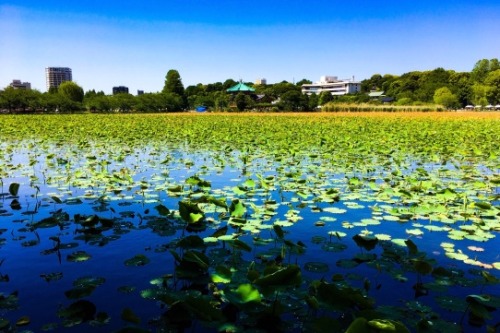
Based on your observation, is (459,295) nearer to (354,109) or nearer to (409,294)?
(409,294)

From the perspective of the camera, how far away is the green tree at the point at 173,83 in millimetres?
69500

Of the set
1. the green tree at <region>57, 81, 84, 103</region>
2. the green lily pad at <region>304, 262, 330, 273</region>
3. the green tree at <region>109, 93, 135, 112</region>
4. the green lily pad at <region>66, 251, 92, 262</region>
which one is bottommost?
the green lily pad at <region>304, 262, 330, 273</region>

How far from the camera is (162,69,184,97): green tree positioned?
69.5m

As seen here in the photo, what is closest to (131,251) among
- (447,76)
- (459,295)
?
(459,295)

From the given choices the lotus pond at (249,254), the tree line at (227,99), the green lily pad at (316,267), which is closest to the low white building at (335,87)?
the tree line at (227,99)

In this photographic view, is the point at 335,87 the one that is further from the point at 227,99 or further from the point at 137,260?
the point at 137,260

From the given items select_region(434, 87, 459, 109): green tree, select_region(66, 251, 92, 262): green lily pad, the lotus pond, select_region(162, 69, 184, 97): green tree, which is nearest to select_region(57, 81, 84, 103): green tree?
select_region(162, 69, 184, 97): green tree

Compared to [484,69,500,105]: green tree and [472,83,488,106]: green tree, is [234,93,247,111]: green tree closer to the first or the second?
[472,83,488,106]: green tree

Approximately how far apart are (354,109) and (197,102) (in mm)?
31377

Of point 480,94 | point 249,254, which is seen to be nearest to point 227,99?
point 480,94

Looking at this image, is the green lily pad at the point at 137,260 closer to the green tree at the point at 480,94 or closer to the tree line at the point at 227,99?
the tree line at the point at 227,99

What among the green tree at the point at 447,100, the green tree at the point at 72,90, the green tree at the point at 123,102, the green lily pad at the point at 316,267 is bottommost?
the green lily pad at the point at 316,267

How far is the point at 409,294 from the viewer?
11.2ft

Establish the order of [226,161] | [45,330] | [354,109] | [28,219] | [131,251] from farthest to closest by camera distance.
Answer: [354,109] < [226,161] < [28,219] < [131,251] < [45,330]
